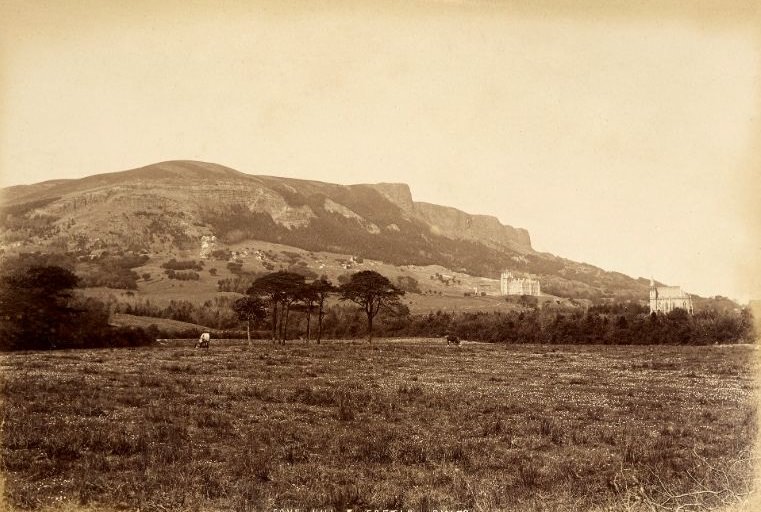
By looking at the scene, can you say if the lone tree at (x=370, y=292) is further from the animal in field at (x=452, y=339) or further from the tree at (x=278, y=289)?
the animal in field at (x=452, y=339)

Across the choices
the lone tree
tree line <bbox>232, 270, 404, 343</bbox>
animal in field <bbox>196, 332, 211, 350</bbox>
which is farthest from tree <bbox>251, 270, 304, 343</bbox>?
animal in field <bbox>196, 332, 211, 350</bbox>

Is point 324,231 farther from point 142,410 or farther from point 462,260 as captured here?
point 142,410

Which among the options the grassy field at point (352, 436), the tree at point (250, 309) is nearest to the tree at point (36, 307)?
the grassy field at point (352, 436)

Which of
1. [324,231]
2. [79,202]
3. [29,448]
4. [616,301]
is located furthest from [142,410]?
[616,301]

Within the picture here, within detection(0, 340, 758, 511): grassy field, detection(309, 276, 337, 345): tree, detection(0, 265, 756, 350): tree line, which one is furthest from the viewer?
detection(309, 276, 337, 345): tree

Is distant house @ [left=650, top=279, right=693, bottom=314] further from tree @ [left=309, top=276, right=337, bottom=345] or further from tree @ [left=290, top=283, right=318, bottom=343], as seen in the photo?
tree @ [left=290, top=283, right=318, bottom=343]

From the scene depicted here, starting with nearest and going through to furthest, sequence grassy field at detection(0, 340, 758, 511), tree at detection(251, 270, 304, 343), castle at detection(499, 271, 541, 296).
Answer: grassy field at detection(0, 340, 758, 511)
tree at detection(251, 270, 304, 343)
castle at detection(499, 271, 541, 296)

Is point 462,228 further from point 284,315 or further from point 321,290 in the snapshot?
point 284,315

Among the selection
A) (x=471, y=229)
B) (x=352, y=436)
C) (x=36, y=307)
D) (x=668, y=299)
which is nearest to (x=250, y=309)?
(x=36, y=307)
